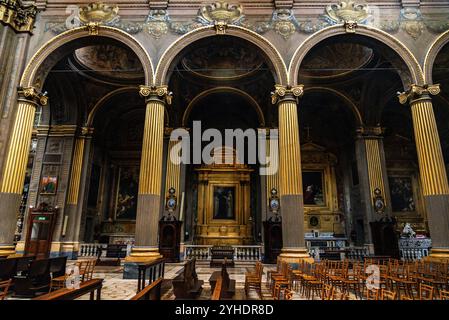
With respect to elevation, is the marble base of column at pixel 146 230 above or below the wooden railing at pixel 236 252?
above

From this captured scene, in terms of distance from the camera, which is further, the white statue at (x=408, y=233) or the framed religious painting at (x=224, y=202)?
the framed religious painting at (x=224, y=202)

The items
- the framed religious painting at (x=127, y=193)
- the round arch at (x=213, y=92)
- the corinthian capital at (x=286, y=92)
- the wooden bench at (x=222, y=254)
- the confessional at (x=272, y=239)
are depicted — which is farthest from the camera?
the framed religious painting at (x=127, y=193)

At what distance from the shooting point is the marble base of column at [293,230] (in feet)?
31.3

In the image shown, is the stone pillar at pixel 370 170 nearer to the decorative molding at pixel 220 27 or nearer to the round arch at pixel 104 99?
the decorative molding at pixel 220 27

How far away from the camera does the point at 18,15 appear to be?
11430 millimetres

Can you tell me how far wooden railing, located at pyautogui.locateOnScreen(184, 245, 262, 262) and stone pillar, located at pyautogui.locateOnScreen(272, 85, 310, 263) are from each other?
13.7 ft

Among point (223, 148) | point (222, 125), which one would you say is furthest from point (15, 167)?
point (222, 125)

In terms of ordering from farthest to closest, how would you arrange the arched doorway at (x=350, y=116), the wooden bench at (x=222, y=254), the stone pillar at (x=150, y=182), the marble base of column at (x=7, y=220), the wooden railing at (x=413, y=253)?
the wooden railing at (x=413, y=253) < the wooden bench at (x=222, y=254) < the arched doorway at (x=350, y=116) < the marble base of column at (x=7, y=220) < the stone pillar at (x=150, y=182)

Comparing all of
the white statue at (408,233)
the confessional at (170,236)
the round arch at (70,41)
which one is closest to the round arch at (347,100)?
the white statue at (408,233)

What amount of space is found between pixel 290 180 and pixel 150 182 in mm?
4862

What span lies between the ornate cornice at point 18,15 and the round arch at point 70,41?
120cm

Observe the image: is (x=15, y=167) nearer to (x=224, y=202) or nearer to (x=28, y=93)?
(x=28, y=93)
